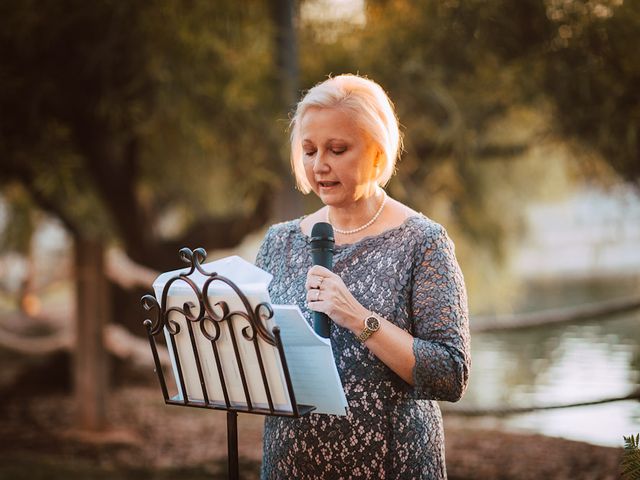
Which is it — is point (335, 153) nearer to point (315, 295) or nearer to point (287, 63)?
point (315, 295)

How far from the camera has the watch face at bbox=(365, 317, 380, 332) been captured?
151 centimetres

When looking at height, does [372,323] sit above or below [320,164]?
below

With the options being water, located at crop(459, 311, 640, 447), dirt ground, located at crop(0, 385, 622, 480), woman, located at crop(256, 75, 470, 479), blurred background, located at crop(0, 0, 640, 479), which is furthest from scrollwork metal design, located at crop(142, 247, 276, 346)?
water, located at crop(459, 311, 640, 447)

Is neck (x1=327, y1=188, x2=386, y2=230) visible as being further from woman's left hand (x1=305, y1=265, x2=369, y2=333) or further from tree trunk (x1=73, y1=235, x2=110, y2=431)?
tree trunk (x1=73, y1=235, x2=110, y2=431)

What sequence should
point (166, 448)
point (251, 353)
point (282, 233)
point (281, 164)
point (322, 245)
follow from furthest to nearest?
point (166, 448)
point (281, 164)
point (282, 233)
point (322, 245)
point (251, 353)

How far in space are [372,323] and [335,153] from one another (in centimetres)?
40

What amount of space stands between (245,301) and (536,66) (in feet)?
10.8

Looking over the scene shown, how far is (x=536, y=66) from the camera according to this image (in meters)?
4.08

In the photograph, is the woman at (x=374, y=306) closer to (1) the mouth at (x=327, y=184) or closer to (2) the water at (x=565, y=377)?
(1) the mouth at (x=327, y=184)

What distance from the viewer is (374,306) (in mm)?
1653

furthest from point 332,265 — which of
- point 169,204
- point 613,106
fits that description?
point 169,204

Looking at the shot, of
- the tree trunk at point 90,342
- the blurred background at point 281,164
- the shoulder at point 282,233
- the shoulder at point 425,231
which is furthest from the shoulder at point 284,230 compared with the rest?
the tree trunk at point 90,342

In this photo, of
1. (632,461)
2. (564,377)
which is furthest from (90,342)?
(632,461)

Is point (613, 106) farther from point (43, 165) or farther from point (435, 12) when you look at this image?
point (43, 165)
